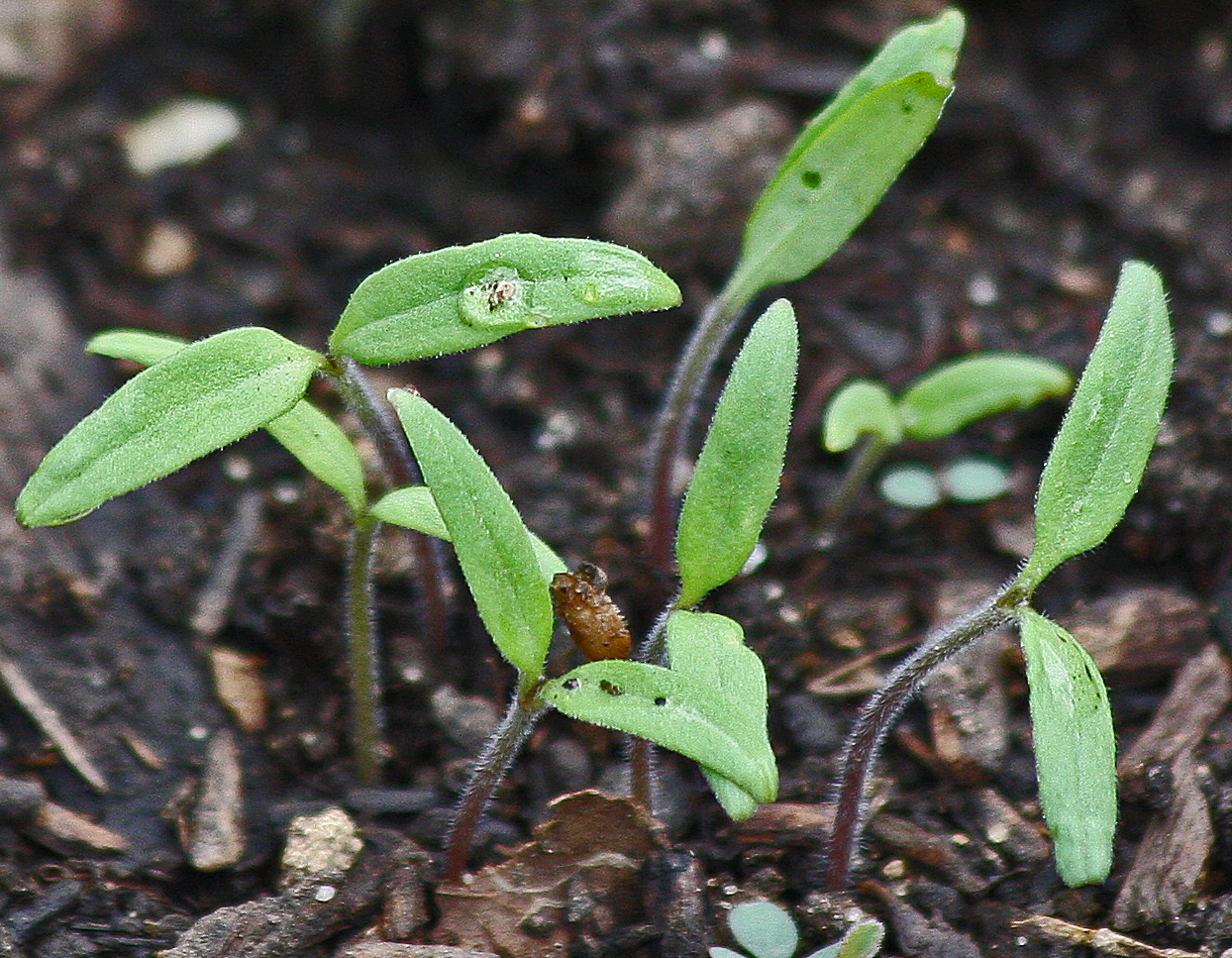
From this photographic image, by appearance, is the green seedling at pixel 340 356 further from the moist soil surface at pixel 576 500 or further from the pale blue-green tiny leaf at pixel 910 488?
the pale blue-green tiny leaf at pixel 910 488

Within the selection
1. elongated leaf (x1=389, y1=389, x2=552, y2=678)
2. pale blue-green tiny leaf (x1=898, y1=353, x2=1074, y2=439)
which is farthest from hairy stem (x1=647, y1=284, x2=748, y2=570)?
elongated leaf (x1=389, y1=389, x2=552, y2=678)

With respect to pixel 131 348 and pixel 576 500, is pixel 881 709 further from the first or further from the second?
pixel 131 348

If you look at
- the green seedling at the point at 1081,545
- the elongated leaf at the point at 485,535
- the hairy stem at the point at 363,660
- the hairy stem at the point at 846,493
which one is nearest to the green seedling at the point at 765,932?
the green seedling at the point at 1081,545

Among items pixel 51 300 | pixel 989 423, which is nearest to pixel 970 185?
pixel 989 423

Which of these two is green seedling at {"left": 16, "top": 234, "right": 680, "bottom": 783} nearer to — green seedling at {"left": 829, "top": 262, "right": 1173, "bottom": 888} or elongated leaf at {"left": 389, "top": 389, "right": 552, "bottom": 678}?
elongated leaf at {"left": 389, "top": 389, "right": 552, "bottom": 678}

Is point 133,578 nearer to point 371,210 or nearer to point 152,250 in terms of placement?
point 152,250

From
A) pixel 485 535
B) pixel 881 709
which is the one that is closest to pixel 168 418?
pixel 485 535
